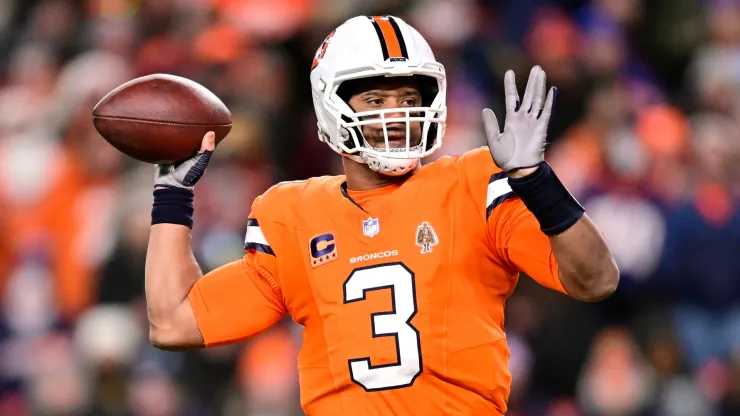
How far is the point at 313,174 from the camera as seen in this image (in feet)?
24.7

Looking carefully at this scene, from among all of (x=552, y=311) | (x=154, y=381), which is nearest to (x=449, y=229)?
(x=552, y=311)

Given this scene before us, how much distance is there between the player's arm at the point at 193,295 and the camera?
12.2ft

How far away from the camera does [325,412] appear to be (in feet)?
11.5

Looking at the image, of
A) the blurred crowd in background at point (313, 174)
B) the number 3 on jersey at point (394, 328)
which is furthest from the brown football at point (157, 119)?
the blurred crowd in background at point (313, 174)

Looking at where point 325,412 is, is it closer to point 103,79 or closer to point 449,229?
point 449,229

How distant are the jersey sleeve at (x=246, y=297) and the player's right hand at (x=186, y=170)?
225 mm

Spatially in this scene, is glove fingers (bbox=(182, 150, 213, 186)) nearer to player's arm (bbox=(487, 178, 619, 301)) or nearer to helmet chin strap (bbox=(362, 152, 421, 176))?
helmet chin strap (bbox=(362, 152, 421, 176))

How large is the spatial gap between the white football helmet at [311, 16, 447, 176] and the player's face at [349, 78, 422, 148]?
0.02m

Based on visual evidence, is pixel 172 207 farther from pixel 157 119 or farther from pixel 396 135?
pixel 396 135

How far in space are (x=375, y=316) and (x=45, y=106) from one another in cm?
580

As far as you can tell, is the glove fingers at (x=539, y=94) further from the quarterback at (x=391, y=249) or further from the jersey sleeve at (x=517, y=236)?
the jersey sleeve at (x=517, y=236)

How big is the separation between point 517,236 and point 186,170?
1.02 meters

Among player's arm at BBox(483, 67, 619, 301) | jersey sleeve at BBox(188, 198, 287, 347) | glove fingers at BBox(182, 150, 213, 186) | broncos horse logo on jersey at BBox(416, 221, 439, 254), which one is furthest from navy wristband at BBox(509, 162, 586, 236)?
glove fingers at BBox(182, 150, 213, 186)

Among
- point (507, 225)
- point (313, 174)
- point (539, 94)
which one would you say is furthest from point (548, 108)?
point (313, 174)
